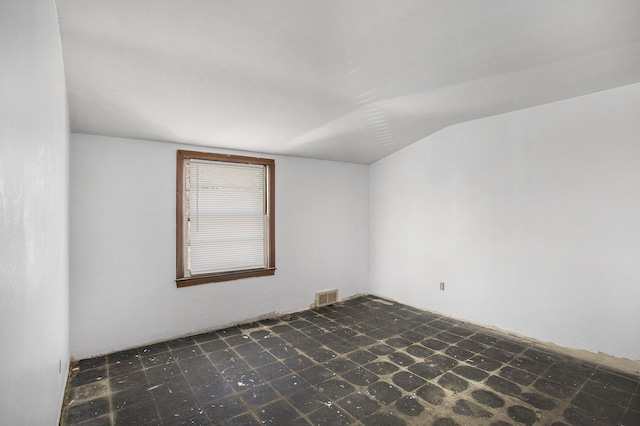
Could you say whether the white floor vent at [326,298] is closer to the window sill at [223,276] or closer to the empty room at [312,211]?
the empty room at [312,211]

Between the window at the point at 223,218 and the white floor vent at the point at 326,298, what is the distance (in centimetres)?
98

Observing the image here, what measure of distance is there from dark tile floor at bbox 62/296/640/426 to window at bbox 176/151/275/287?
0.84 metres

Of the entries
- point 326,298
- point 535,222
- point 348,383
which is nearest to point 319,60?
point 348,383

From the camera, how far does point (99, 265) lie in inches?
124

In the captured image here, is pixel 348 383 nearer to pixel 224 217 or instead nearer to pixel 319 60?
pixel 224 217

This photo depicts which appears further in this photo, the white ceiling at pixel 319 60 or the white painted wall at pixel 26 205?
the white ceiling at pixel 319 60

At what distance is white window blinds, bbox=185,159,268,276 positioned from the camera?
375cm

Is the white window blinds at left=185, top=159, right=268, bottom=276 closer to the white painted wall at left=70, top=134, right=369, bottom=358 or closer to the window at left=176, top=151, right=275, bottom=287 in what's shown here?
the window at left=176, top=151, right=275, bottom=287

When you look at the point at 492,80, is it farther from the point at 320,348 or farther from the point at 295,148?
the point at 320,348

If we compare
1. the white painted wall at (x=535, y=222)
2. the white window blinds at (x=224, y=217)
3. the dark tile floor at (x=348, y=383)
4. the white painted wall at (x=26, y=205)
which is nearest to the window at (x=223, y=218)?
the white window blinds at (x=224, y=217)

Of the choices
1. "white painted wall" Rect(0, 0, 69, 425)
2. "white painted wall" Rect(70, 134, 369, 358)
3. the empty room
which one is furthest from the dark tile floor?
"white painted wall" Rect(0, 0, 69, 425)

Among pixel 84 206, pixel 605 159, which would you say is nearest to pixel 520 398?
pixel 605 159

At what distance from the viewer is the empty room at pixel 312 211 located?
5.80 feet

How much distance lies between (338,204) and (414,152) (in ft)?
4.74
